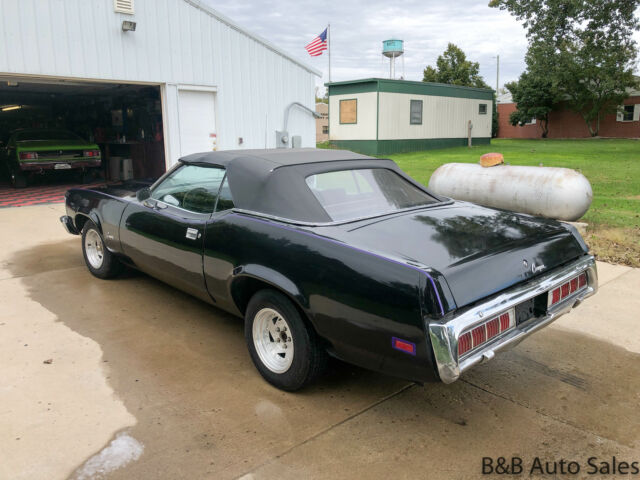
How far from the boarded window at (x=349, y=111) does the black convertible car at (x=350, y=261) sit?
19437 mm

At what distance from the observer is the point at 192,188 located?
4.22 metres

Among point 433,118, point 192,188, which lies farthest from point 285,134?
point 433,118

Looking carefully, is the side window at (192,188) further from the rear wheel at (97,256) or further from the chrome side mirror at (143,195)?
the rear wheel at (97,256)

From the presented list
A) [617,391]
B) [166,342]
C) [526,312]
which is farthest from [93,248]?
[617,391]

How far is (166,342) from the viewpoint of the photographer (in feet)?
13.3

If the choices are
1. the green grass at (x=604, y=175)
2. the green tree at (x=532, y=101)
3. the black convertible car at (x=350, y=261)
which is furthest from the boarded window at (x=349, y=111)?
the black convertible car at (x=350, y=261)

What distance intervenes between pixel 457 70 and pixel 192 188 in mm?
39801

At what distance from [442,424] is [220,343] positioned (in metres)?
1.86

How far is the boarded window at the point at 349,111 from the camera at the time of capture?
23062mm

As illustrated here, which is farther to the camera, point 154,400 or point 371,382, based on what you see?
point 371,382

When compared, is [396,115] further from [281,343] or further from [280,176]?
[281,343]

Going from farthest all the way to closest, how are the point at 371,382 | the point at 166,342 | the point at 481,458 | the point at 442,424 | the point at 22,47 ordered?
the point at 22,47 → the point at 166,342 → the point at 371,382 → the point at 442,424 → the point at 481,458

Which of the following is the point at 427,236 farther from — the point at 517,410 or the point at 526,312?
the point at 517,410

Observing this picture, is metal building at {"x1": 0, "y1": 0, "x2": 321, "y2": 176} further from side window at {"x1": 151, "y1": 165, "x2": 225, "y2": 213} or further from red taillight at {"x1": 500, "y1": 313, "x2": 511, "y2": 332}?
red taillight at {"x1": 500, "y1": 313, "x2": 511, "y2": 332}
